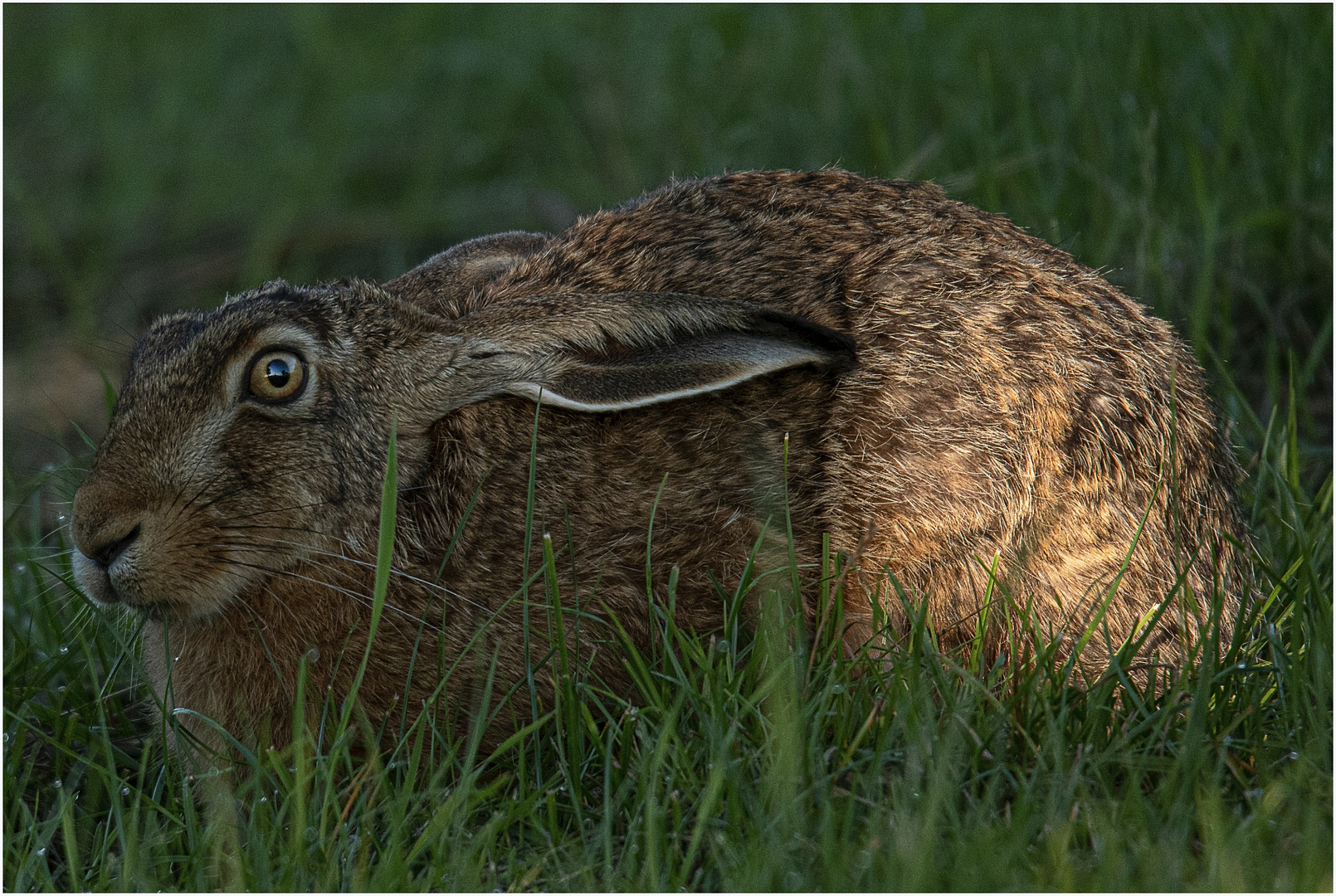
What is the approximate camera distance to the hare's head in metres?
3.65

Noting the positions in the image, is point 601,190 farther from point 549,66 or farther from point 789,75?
point 549,66

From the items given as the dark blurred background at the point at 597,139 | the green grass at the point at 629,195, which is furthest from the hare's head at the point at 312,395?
the dark blurred background at the point at 597,139

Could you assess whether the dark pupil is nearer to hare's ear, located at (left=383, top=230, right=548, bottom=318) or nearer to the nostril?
the nostril

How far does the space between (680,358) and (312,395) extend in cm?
102

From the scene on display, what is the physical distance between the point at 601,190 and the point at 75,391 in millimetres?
2861

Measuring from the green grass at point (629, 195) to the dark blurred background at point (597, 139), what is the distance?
3 centimetres

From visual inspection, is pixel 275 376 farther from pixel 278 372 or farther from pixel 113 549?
pixel 113 549

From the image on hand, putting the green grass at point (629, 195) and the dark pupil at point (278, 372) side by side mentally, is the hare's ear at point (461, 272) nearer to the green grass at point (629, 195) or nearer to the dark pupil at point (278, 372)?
the dark pupil at point (278, 372)

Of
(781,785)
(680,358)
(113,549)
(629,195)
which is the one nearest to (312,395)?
(113,549)

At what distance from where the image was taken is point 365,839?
3080 millimetres

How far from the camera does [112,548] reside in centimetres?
362

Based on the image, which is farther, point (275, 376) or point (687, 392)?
point (275, 376)

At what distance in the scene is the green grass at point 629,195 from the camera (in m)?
2.91

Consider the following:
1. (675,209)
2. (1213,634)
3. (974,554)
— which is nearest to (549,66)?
(675,209)
